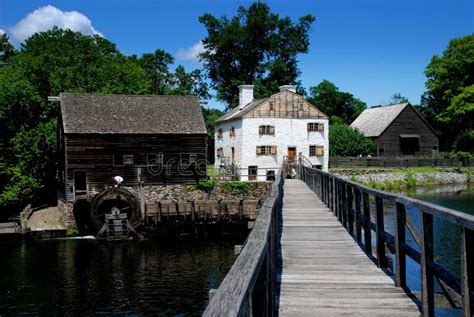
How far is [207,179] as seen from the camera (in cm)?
3881

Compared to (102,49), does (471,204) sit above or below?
below

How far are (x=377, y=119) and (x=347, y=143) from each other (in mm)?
7461

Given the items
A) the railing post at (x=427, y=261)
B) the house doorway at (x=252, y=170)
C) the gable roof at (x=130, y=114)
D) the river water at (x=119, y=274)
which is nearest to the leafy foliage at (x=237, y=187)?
the gable roof at (x=130, y=114)

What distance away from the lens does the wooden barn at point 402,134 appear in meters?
57.4

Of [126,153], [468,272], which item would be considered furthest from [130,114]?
[468,272]

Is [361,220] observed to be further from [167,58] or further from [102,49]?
[167,58]

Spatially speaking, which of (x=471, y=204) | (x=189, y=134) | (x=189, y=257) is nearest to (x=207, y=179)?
(x=189, y=134)

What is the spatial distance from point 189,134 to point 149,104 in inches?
157

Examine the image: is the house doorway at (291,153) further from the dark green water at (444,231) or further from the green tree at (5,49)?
the green tree at (5,49)

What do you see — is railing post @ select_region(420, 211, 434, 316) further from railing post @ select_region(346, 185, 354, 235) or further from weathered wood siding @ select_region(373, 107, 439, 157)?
weathered wood siding @ select_region(373, 107, 439, 157)

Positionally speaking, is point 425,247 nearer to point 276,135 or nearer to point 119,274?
point 119,274

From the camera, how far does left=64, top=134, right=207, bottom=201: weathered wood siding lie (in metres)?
34.9

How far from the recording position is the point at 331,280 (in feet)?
22.9

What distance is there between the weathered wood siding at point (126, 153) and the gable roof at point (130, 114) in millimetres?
484
